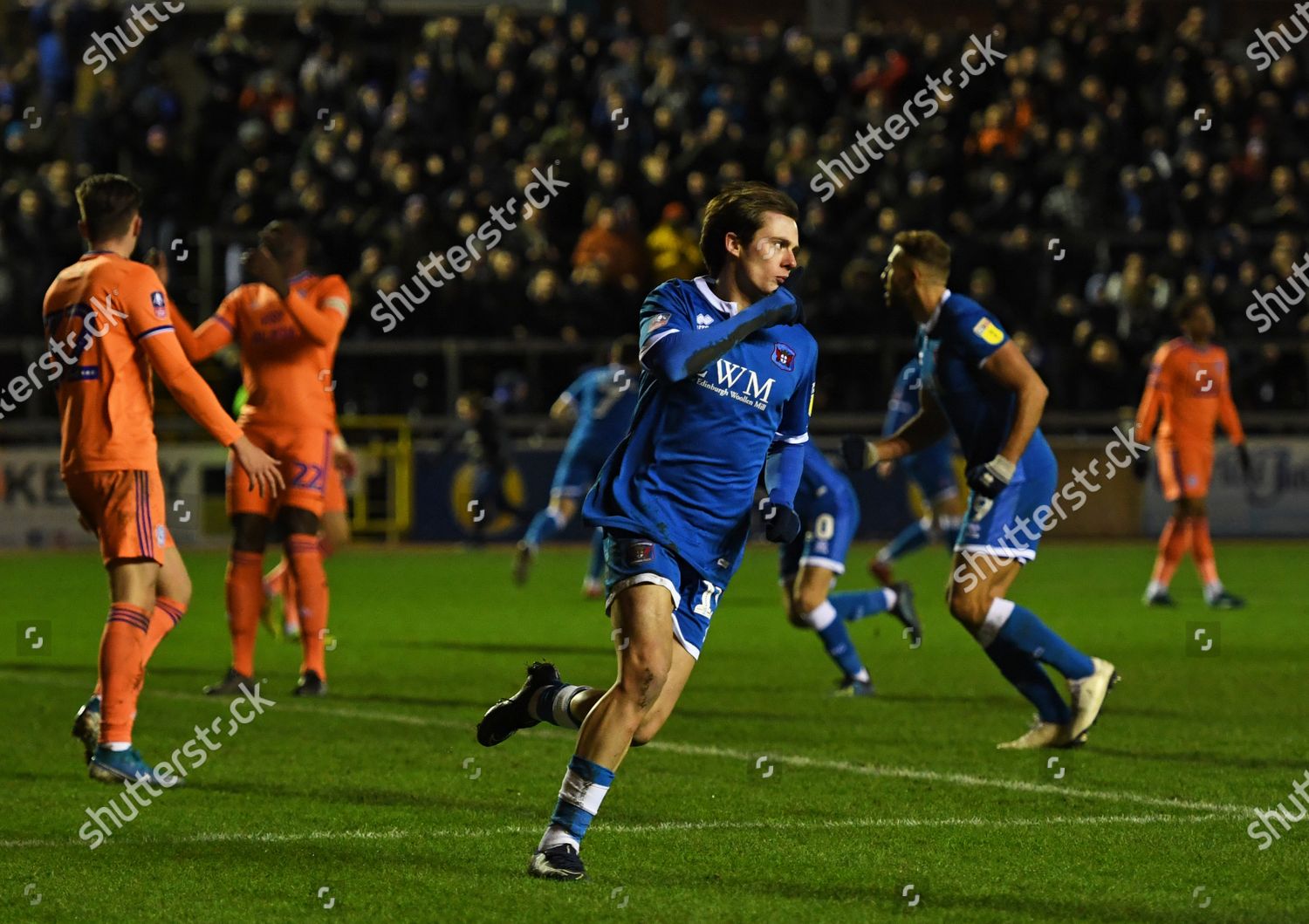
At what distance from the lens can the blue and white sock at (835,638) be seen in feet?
34.0

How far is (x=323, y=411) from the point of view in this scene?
1070 cm

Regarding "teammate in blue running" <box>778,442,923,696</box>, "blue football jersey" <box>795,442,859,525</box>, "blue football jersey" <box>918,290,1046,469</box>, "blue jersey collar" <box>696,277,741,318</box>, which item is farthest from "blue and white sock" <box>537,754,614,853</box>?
"blue football jersey" <box>795,442,859,525</box>

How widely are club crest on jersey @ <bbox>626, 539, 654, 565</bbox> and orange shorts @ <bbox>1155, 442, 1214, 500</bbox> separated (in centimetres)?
1137

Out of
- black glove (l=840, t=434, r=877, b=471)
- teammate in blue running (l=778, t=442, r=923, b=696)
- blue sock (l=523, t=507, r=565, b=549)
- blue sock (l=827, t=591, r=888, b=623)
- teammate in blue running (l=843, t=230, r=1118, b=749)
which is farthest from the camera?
blue sock (l=523, t=507, r=565, b=549)

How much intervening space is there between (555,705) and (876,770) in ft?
6.89

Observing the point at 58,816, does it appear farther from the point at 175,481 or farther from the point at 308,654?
the point at 175,481

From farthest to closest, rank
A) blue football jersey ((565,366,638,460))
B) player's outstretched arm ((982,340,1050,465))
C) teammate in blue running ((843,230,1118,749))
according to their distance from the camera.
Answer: blue football jersey ((565,366,638,460)) → teammate in blue running ((843,230,1118,749)) → player's outstretched arm ((982,340,1050,465))

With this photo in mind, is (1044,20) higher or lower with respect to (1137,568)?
higher

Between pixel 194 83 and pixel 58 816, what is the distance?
21089mm

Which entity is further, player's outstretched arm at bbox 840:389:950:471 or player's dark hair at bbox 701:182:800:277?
player's outstretched arm at bbox 840:389:950:471

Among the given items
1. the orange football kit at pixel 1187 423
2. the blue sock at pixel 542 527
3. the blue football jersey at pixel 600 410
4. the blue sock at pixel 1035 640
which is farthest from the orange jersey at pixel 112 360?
the orange football kit at pixel 1187 423

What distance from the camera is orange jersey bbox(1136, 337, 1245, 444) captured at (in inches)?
641

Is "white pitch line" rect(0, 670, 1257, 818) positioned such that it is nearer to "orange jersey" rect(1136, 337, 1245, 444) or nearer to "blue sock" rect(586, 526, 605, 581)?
"blue sock" rect(586, 526, 605, 581)

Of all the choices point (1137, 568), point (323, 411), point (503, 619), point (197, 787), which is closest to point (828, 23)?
point (1137, 568)
